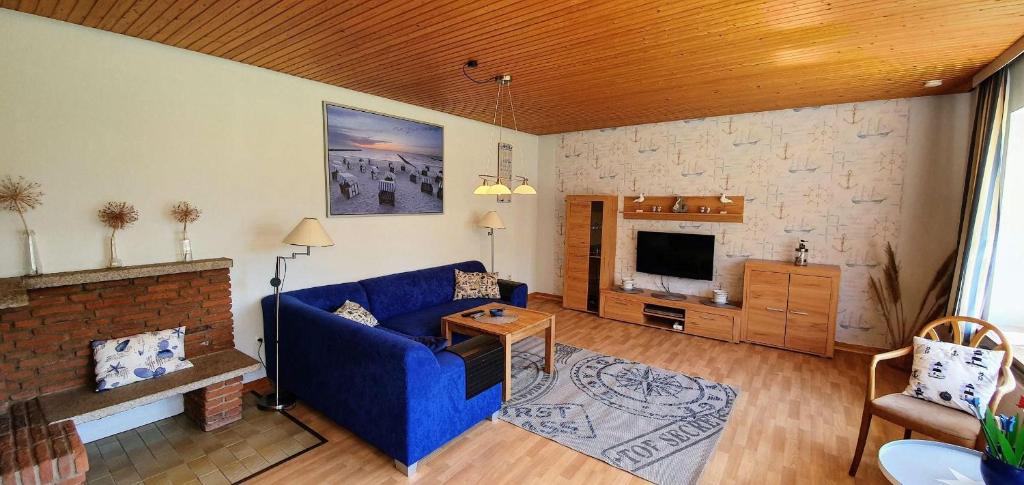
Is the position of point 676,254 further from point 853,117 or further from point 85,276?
point 85,276

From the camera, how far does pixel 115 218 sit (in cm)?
276

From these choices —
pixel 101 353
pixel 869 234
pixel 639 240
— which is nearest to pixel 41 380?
pixel 101 353

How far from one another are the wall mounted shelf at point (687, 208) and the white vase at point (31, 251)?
5.71 metres

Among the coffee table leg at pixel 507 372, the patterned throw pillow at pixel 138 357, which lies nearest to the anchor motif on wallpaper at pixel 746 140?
the coffee table leg at pixel 507 372

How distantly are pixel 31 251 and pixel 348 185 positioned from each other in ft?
7.08

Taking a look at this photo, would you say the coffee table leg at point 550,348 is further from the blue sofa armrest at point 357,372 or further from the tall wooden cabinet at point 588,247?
the tall wooden cabinet at point 588,247

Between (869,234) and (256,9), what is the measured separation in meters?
5.85

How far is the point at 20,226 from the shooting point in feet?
8.17

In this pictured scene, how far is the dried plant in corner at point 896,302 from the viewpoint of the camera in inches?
161

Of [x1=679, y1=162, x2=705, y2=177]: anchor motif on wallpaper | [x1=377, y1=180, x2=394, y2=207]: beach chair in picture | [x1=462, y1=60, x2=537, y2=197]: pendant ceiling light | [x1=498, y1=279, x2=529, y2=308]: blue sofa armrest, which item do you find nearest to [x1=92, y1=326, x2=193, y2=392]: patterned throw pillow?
[x1=377, y1=180, x2=394, y2=207]: beach chair in picture

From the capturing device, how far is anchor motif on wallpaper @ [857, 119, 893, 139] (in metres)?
4.30

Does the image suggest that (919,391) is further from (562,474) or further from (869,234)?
(869,234)

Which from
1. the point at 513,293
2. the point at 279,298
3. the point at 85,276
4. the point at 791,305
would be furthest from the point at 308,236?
the point at 791,305

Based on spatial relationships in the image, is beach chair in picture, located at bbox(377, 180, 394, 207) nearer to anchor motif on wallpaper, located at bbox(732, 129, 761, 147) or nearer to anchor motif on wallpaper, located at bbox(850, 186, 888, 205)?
anchor motif on wallpaper, located at bbox(732, 129, 761, 147)
